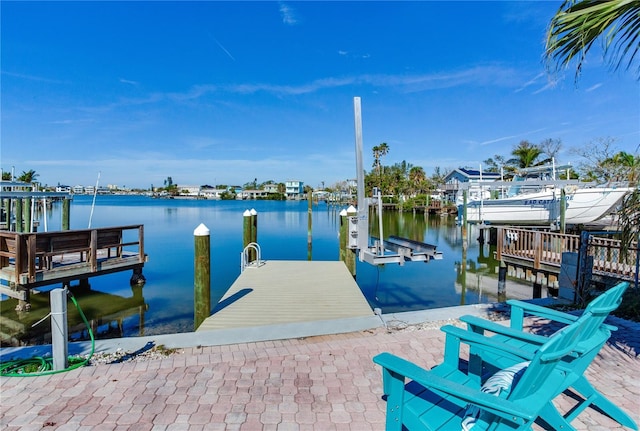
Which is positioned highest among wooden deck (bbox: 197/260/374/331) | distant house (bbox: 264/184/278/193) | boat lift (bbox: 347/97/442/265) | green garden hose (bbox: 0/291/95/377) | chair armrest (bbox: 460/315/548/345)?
distant house (bbox: 264/184/278/193)

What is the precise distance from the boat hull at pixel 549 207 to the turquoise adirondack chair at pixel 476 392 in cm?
2013

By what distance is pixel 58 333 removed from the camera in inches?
136

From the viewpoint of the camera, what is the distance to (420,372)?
1.86m

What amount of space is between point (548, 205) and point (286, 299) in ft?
62.3

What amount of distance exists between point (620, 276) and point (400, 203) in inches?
1893

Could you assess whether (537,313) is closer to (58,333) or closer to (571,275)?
(571,275)

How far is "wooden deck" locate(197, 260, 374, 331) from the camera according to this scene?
229 inches

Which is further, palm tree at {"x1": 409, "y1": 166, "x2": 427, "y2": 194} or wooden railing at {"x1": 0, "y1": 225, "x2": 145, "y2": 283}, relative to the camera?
palm tree at {"x1": 409, "y1": 166, "x2": 427, "y2": 194}

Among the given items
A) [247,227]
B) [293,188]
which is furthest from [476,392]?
[293,188]

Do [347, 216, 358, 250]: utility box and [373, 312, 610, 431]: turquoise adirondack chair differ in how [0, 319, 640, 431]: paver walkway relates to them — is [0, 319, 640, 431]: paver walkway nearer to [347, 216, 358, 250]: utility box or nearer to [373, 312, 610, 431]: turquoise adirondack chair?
[373, 312, 610, 431]: turquoise adirondack chair

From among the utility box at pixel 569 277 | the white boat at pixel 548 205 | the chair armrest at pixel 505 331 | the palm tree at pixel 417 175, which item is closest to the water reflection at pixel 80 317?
the chair armrest at pixel 505 331

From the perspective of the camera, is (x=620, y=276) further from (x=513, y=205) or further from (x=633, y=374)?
(x=513, y=205)

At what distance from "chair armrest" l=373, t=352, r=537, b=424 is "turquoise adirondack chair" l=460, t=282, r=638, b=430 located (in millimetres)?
540

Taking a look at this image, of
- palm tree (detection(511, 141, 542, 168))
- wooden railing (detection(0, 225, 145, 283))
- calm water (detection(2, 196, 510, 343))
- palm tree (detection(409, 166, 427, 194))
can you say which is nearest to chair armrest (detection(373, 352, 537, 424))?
calm water (detection(2, 196, 510, 343))
